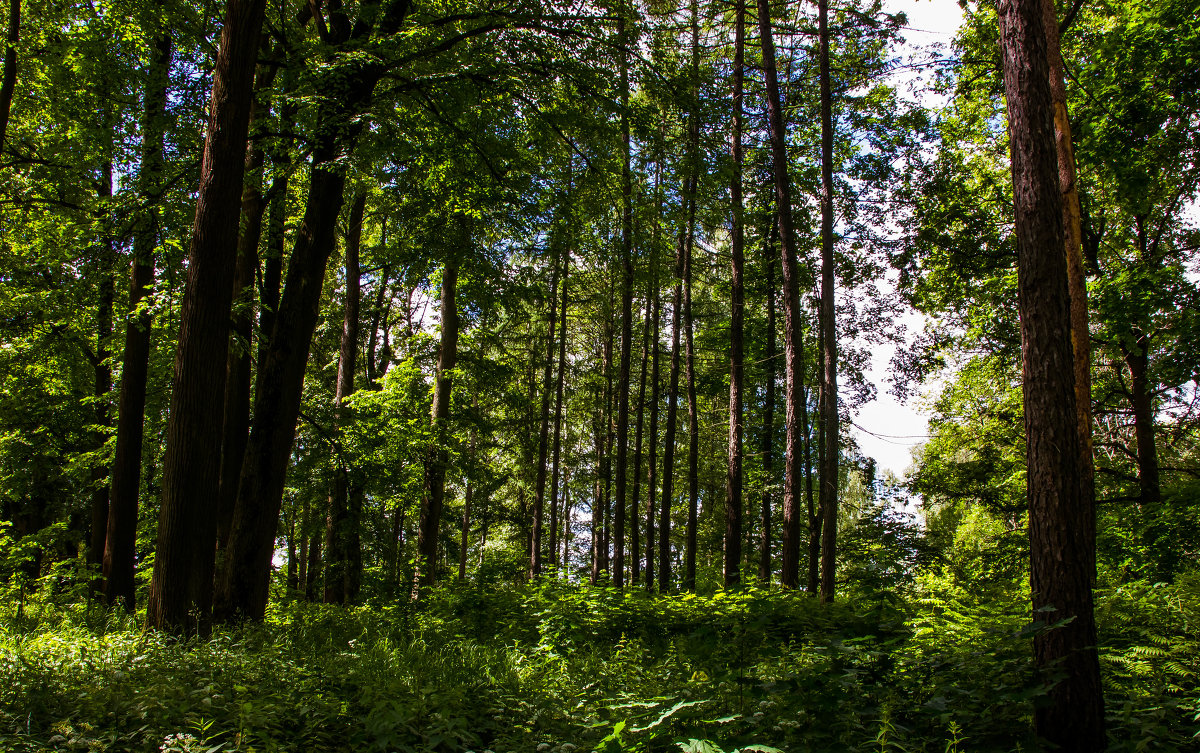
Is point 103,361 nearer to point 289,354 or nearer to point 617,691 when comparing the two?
point 289,354

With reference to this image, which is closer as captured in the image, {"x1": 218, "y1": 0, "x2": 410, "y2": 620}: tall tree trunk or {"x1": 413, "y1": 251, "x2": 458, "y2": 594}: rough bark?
{"x1": 218, "y1": 0, "x2": 410, "y2": 620}: tall tree trunk

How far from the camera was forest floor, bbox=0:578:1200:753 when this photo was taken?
128 inches

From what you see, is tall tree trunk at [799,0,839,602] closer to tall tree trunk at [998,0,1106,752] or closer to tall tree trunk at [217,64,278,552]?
tall tree trunk at [998,0,1106,752]

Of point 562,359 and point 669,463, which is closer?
point 669,463

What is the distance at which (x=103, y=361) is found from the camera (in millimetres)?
11266

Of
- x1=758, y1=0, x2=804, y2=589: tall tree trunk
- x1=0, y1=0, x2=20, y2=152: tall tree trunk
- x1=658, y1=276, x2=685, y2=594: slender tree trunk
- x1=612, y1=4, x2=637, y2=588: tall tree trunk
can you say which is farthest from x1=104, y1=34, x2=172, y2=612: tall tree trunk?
x1=658, y1=276, x2=685, y2=594: slender tree trunk

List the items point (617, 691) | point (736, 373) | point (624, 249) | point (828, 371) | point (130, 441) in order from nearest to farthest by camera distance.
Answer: point (617, 691) → point (130, 441) → point (624, 249) → point (828, 371) → point (736, 373)

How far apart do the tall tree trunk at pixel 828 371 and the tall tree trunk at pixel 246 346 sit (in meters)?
9.40

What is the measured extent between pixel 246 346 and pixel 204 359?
2.35 meters

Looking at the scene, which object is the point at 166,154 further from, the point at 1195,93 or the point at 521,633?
the point at 1195,93

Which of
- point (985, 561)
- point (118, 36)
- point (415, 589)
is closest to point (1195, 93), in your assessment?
point (985, 561)

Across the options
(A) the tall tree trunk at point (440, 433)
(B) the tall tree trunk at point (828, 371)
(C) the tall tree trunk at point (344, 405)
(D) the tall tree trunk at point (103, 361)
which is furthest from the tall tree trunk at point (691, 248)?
(D) the tall tree trunk at point (103, 361)

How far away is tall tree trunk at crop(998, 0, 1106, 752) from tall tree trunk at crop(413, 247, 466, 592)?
9.69m

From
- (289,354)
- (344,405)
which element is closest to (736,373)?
(344,405)
